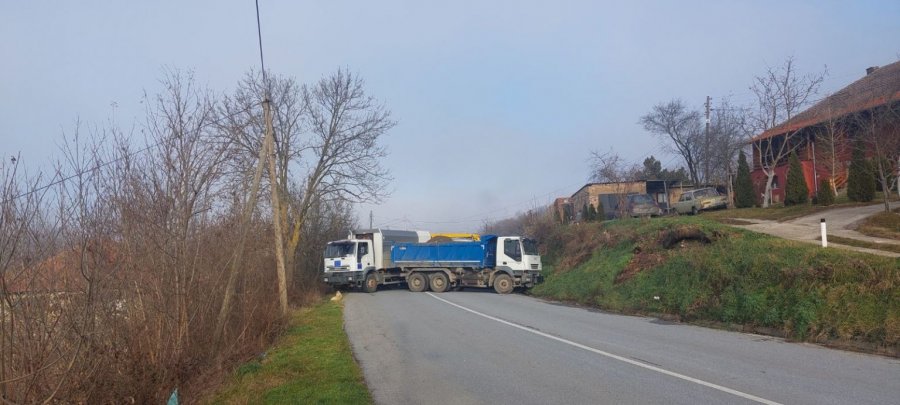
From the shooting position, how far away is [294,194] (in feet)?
115

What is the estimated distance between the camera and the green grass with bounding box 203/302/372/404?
7.79m

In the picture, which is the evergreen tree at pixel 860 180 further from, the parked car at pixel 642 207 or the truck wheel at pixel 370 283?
the truck wheel at pixel 370 283

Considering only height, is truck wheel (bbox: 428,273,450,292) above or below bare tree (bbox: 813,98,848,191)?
below

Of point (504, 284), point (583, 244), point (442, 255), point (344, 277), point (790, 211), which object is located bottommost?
point (504, 284)

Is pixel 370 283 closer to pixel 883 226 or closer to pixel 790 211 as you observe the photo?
pixel 790 211

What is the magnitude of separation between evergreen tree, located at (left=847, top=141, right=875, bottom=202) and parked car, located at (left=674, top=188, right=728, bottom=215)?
9.15 meters

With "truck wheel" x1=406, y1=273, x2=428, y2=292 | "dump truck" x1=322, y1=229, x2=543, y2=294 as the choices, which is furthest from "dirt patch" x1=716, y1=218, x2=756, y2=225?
"truck wheel" x1=406, y1=273, x2=428, y2=292

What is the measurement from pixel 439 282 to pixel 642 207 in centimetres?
1390

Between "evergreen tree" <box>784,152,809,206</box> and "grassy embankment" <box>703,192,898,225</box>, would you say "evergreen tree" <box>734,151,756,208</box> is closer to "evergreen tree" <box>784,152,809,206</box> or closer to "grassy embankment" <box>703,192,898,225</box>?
"evergreen tree" <box>784,152,809,206</box>

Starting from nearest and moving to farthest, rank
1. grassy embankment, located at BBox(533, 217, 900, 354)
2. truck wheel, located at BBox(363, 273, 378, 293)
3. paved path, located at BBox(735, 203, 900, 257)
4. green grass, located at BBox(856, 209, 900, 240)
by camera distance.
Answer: grassy embankment, located at BBox(533, 217, 900, 354) → green grass, located at BBox(856, 209, 900, 240) → paved path, located at BBox(735, 203, 900, 257) → truck wheel, located at BBox(363, 273, 378, 293)

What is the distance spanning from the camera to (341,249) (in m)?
31.6

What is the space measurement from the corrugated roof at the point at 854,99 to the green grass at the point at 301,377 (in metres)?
25.8

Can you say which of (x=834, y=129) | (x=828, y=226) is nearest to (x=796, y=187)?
(x=834, y=129)

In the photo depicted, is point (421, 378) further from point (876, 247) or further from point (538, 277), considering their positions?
point (538, 277)
